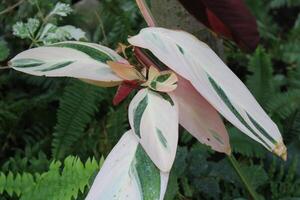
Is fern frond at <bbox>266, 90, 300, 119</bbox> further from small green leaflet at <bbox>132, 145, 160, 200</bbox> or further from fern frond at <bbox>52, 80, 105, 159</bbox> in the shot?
small green leaflet at <bbox>132, 145, 160, 200</bbox>

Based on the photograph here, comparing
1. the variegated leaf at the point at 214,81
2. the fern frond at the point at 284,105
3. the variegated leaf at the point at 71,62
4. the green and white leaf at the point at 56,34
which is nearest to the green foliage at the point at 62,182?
the variegated leaf at the point at 71,62

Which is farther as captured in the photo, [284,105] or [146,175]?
[284,105]

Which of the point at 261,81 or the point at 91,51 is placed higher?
the point at 91,51

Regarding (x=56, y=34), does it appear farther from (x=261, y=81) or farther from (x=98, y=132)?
(x=261, y=81)

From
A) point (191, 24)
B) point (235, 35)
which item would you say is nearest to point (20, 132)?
point (191, 24)

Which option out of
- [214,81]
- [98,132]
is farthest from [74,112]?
[214,81]
